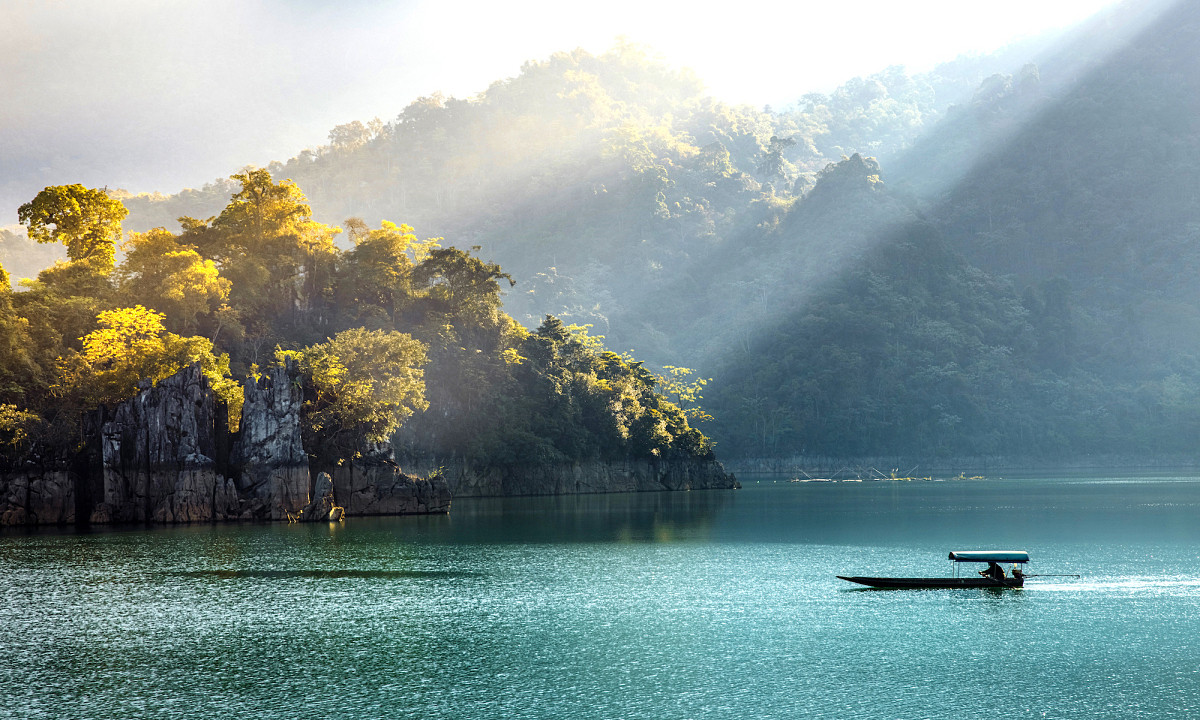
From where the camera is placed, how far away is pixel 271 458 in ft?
197

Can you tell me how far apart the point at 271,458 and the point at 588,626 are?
37.8m

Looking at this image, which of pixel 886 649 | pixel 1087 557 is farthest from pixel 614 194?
pixel 886 649

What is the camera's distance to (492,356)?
288 ft

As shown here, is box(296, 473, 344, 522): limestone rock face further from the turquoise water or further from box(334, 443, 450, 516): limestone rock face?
the turquoise water

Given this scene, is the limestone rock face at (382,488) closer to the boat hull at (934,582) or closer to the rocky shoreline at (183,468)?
the rocky shoreline at (183,468)

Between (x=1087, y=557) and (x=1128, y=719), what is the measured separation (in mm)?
24226

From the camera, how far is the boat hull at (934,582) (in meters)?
33.6

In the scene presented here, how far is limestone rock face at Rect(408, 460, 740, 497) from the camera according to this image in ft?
277

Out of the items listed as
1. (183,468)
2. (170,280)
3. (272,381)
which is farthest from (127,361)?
(272,381)

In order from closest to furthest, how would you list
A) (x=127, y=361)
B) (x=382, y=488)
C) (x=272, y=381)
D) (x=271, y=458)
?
(x=271, y=458)
(x=272, y=381)
(x=127, y=361)
(x=382, y=488)

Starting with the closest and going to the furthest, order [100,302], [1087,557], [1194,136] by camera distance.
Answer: [1087,557], [100,302], [1194,136]

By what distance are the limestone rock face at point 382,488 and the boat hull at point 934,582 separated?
37.4 metres

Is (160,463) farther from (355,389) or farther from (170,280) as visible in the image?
(170,280)

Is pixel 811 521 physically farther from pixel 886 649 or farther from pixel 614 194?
pixel 614 194
